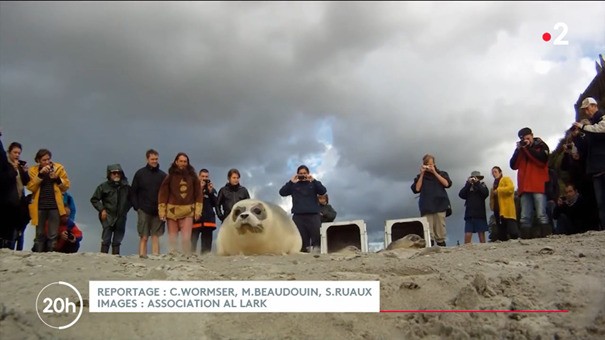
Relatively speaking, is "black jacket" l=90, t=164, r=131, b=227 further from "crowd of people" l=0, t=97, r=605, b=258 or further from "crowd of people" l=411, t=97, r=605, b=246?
"crowd of people" l=411, t=97, r=605, b=246

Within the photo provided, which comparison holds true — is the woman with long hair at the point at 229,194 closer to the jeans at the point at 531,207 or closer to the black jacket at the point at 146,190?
the black jacket at the point at 146,190

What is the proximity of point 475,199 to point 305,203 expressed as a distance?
309 cm

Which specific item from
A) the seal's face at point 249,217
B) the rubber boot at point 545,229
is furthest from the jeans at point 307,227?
the rubber boot at point 545,229

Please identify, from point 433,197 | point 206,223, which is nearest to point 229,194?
point 206,223

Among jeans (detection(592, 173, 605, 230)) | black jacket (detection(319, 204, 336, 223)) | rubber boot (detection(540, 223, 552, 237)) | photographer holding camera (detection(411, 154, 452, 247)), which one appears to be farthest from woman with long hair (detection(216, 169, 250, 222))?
jeans (detection(592, 173, 605, 230))

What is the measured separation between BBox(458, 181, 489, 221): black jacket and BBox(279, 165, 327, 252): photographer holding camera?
265cm

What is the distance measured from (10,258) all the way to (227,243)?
2586mm

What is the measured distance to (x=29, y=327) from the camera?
3410 millimetres

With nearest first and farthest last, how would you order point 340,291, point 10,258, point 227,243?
point 340,291, point 10,258, point 227,243

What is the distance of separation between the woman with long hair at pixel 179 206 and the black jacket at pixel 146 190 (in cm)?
34

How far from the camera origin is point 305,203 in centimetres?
812

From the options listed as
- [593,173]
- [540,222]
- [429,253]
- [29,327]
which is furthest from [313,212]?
[29,327]

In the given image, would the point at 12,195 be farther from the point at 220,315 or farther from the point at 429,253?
the point at 429,253

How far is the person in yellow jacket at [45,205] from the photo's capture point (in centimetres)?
665
